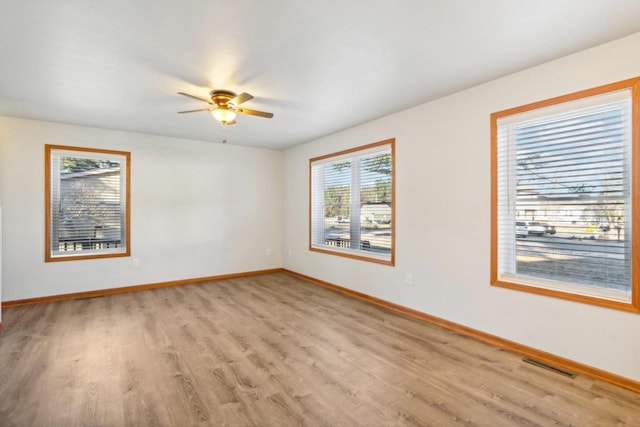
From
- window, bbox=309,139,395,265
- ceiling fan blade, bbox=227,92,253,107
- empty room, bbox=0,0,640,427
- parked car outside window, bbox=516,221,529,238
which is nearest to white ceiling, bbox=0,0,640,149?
empty room, bbox=0,0,640,427

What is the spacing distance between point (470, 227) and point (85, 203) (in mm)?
5413

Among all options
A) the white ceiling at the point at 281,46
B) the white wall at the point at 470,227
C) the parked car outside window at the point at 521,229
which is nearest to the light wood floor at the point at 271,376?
the white wall at the point at 470,227

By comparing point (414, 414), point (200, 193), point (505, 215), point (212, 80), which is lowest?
point (414, 414)

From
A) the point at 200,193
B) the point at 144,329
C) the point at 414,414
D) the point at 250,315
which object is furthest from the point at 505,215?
the point at 200,193

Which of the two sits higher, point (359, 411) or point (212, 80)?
point (212, 80)

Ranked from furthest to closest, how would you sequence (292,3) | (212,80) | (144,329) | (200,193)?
(200,193)
(144,329)
(212,80)
(292,3)

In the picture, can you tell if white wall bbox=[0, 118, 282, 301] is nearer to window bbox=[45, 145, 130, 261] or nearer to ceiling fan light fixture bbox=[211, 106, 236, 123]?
window bbox=[45, 145, 130, 261]

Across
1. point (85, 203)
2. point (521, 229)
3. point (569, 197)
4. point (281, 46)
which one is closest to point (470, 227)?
point (521, 229)

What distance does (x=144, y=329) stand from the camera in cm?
346

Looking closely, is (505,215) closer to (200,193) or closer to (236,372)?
(236,372)

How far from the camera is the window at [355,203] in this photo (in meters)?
4.38

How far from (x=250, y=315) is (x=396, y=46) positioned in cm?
331

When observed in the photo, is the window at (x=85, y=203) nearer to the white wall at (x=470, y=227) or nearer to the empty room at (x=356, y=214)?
the empty room at (x=356, y=214)

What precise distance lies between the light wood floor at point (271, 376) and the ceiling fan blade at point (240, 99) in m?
2.39
